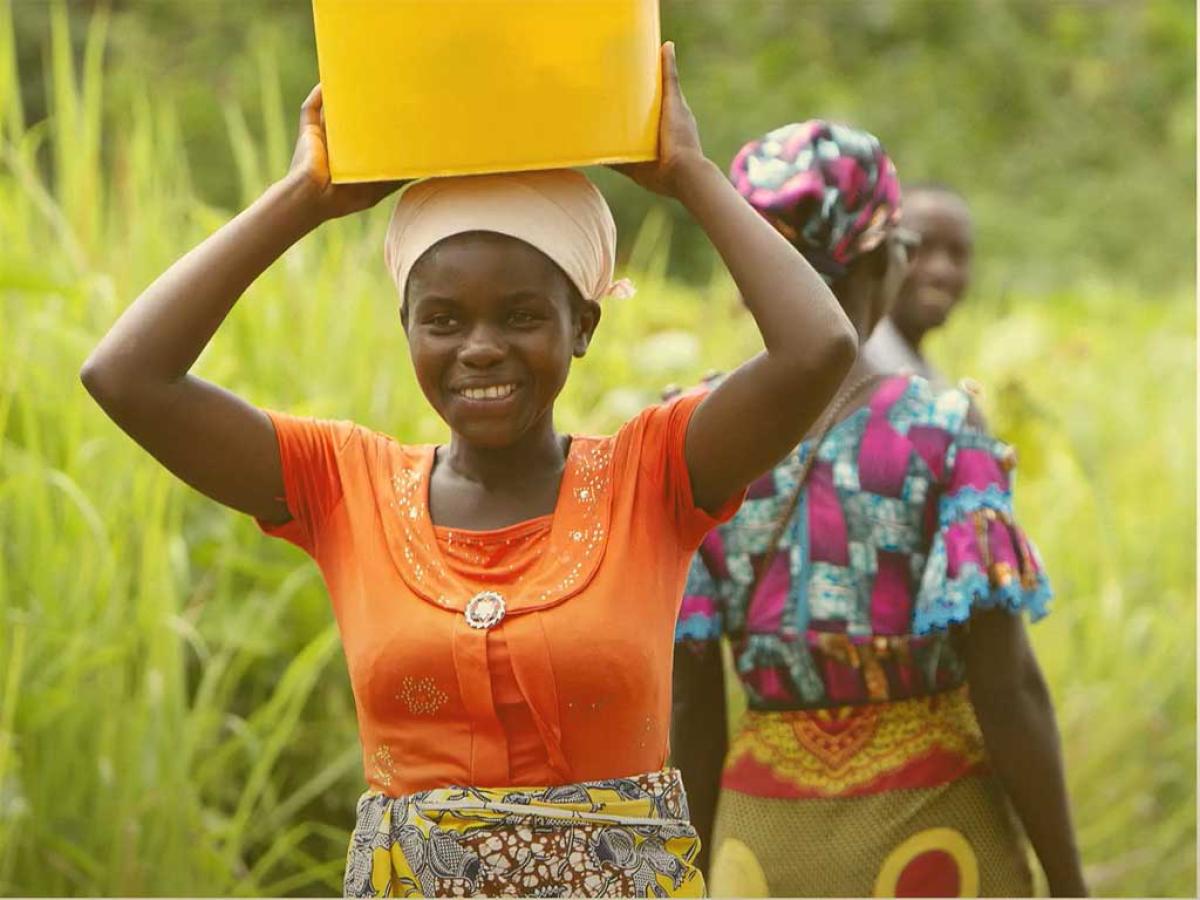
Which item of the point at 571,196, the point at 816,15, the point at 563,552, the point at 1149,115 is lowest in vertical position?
the point at 563,552

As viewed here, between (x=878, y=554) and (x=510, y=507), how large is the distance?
0.78m

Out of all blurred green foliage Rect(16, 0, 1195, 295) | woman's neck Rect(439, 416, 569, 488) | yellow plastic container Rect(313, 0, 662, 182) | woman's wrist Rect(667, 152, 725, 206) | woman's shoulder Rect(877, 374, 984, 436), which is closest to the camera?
yellow plastic container Rect(313, 0, 662, 182)

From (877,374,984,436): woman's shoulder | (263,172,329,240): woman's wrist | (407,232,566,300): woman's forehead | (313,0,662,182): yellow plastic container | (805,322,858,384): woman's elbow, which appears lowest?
(877,374,984,436): woman's shoulder

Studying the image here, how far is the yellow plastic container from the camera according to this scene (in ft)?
7.04

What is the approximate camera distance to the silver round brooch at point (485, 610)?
7.19 feet

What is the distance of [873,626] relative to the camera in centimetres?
288

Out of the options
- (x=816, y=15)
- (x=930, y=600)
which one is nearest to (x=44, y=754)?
(x=930, y=600)

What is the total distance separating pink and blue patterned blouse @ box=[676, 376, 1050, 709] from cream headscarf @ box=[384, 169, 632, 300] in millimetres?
758

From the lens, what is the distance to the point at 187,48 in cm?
1065

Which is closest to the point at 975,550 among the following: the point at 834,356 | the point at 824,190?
the point at 824,190

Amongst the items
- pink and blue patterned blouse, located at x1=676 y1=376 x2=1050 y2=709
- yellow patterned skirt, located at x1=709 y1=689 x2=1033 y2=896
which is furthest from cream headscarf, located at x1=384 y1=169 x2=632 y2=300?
yellow patterned skirt, located at x1=709 y1=689 x2=1033 y2=896

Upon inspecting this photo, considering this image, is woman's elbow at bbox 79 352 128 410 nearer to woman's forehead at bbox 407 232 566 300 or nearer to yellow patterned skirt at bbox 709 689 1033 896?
woman's forehead at bbox 407 232 566 300

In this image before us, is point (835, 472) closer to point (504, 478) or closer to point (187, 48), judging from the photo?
point (504, 478)

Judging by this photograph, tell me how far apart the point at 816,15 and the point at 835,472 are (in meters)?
10.5
